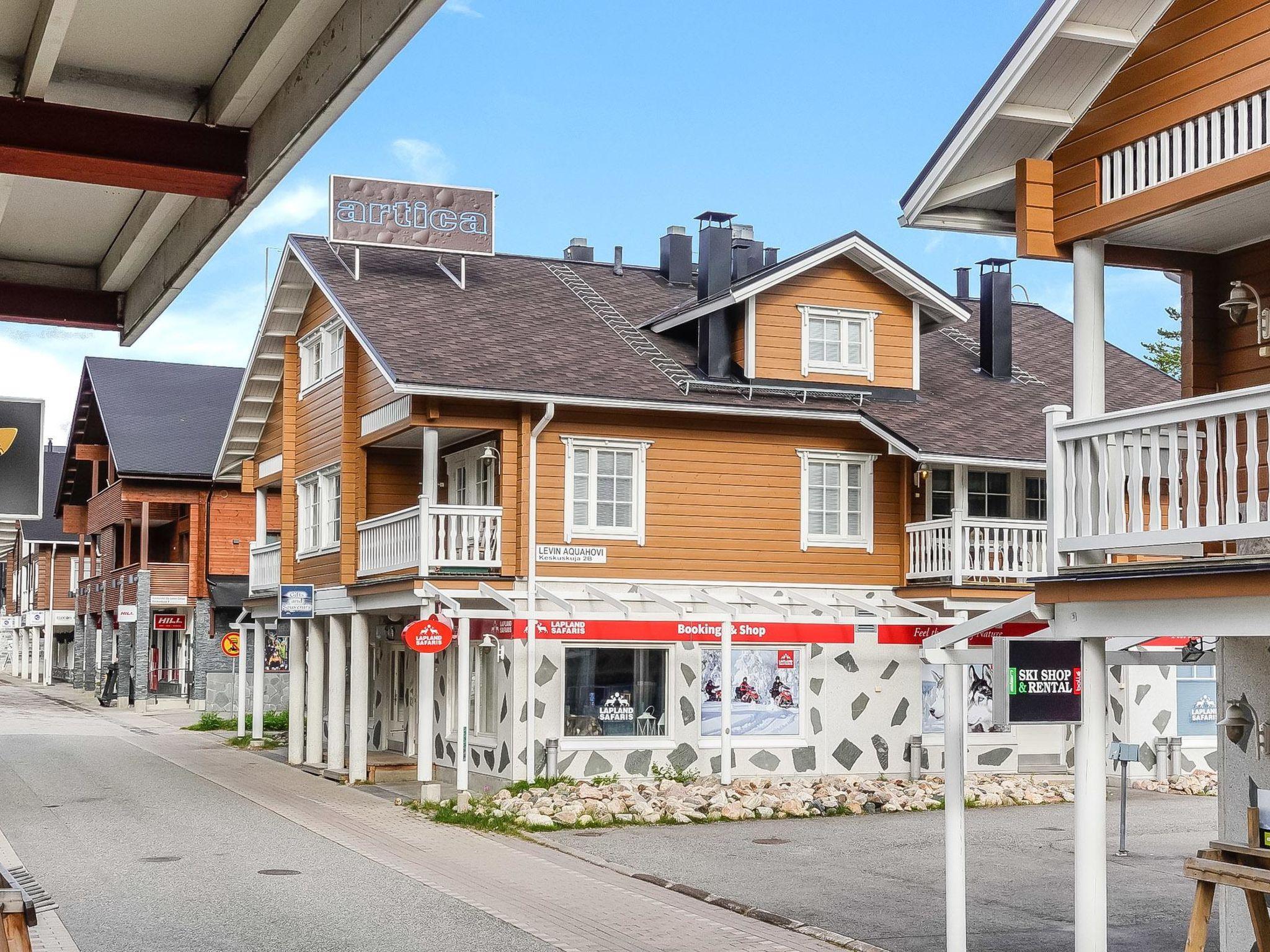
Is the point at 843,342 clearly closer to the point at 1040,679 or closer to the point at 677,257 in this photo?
the point at 677,257

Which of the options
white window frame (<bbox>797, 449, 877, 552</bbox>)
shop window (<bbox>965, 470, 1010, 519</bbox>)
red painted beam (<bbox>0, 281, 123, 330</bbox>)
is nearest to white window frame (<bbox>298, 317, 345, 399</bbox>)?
white window frame (<bbox>797, 449, 877, 552</bbox>)

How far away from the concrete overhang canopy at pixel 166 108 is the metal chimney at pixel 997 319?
26.1m

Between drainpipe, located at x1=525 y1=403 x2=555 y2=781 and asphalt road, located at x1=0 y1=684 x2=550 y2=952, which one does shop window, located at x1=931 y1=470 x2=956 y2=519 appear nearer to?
drainpipe, located at x1=525 y1=403 x2=555 y2=781

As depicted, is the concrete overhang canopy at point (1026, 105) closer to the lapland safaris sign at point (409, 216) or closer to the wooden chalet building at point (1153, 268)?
the wooden chalet building at point (1153, 268)

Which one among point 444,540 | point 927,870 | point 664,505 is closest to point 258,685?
point 444,540

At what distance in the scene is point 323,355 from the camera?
29.0m

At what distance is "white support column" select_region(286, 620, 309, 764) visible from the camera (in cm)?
3006

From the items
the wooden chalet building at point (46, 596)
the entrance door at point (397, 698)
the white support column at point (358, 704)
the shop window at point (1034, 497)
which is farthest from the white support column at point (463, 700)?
the wooden chalet building at point (46, 596)

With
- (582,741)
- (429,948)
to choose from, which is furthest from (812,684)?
(429,948)

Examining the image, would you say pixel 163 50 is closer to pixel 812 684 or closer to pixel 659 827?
pixel 659 827

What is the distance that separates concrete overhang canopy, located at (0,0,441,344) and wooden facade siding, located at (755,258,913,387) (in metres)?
21.7

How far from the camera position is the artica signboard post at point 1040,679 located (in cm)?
1012

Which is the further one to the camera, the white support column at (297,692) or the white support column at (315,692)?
the white support column at (297,692)

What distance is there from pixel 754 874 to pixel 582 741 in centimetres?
776
